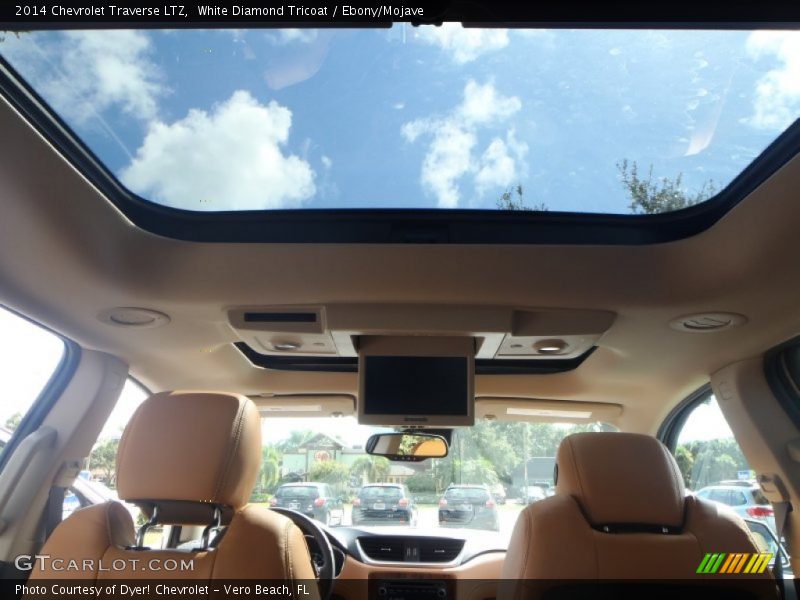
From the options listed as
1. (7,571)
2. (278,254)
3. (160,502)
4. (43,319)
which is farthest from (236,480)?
(7,571)

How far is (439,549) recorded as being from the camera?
4.98m

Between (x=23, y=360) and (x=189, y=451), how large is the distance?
7.23 ft

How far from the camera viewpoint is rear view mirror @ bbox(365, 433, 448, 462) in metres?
4.71

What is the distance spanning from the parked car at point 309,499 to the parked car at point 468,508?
894mm

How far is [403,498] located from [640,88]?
387cm

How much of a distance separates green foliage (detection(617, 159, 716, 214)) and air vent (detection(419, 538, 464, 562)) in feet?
10.9

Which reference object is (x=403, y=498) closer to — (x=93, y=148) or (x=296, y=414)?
(x=296, y=414)

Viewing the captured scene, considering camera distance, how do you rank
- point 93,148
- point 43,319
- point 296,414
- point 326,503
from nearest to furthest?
point 93,148 < point 43,319 < point 326,503 < point 296,414

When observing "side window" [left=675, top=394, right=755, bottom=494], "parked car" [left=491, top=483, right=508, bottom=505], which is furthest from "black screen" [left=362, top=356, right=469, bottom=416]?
"side window" [left=675, top=394, right=755, bottom=494]

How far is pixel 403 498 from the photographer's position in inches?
200

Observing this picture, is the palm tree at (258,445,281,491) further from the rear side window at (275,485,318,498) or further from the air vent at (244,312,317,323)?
the air vent at (244,312,317,323)

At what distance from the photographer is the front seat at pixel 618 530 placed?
2.58 metres

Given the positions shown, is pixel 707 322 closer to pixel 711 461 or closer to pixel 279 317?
pixel 711 461
